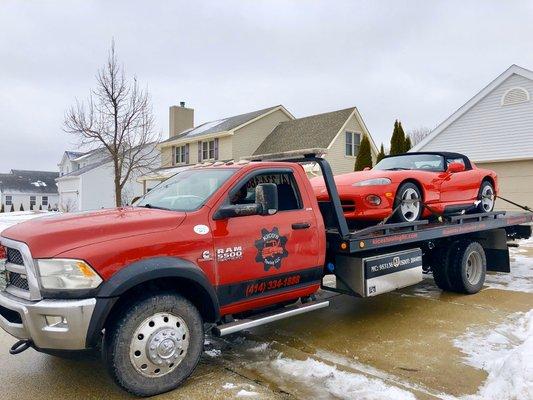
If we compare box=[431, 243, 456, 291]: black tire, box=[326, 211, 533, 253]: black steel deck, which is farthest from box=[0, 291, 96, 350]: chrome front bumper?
box=[431, 243, 456, 291]: black tire

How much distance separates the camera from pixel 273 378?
4.11m

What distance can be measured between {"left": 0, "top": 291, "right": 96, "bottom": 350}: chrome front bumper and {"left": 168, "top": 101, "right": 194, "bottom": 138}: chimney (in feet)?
105

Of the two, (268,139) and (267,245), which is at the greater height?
(268,139)

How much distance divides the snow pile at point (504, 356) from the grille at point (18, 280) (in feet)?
11.9

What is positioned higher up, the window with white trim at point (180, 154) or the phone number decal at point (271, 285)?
the window with white trim at point (180, 154)

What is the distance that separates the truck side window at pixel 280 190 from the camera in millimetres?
4656

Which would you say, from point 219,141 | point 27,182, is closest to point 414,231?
point 219,141

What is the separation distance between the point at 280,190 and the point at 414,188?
93.8 inches

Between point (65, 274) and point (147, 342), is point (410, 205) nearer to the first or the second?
point (147, 342)

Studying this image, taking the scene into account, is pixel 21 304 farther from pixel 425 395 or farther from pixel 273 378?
pixel 425 395

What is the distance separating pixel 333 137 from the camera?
23406mm

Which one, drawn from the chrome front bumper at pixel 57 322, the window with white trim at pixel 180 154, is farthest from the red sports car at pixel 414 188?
the window with white trim at pixel 180 154

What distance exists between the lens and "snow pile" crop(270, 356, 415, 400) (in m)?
3.73

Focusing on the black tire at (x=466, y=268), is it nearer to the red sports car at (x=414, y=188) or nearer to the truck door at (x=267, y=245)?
the red sports car at (x=414, y=188)
